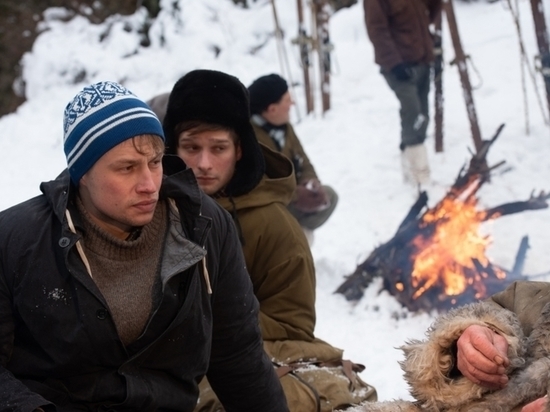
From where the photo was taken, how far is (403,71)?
7.35 meters

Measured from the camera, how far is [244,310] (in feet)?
8.65

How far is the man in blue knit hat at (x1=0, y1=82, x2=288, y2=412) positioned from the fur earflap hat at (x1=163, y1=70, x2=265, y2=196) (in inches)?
32.0

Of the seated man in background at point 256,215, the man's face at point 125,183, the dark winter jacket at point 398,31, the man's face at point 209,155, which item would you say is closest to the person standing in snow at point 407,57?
the dark winter jacket at point 398,31

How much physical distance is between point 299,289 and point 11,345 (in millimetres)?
1441

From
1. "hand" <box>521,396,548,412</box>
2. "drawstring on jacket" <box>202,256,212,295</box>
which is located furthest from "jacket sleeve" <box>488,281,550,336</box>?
"drawstring on jacket" <box>202,256,212,295</box>

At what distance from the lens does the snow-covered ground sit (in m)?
5.58

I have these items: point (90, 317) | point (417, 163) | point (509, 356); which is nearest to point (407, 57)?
point (417, 163)

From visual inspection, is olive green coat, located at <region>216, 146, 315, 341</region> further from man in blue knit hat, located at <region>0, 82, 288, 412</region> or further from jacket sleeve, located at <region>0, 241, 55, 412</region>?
jacket sleeve, located at <region>0, 241, 55, 412</region>

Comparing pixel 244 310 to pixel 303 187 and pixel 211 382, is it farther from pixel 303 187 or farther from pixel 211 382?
pixel 303 187

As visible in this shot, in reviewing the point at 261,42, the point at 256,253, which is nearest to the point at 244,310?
the point at 256,253

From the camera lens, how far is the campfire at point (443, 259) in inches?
205

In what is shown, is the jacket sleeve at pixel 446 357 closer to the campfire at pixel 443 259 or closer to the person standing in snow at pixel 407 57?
the campfire at pixel 443 259

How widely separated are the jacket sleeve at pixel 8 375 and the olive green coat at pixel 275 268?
128 centimetres

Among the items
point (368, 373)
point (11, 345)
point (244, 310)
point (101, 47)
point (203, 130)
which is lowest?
point (368, 373)
